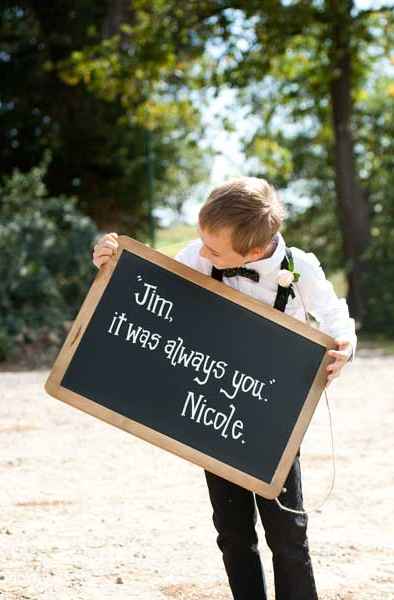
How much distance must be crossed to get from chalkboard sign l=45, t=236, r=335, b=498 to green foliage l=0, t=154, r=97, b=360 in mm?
9103

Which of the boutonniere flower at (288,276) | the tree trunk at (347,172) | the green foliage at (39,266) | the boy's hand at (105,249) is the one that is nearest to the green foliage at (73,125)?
the tree trunk at (347,172)

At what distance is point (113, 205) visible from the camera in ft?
80.4

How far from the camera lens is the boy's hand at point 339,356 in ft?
9.77

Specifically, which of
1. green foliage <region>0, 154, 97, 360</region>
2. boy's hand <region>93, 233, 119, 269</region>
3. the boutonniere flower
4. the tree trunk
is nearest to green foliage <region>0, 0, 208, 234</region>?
the tree trunk

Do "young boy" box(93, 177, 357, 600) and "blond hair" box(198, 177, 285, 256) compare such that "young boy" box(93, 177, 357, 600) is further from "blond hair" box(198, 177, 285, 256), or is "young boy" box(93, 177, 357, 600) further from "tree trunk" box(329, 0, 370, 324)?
"tree trunk" box(329, 0, 370, 324)

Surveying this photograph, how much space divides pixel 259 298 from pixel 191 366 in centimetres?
30

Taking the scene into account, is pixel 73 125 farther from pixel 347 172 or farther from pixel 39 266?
pixel 39 266

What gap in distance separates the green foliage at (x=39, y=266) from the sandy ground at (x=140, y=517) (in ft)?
15.0

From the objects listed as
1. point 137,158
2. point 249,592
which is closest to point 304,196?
point 137,158

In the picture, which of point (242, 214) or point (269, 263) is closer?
point (242, 214)

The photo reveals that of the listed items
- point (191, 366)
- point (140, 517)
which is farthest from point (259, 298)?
point (140, 517)

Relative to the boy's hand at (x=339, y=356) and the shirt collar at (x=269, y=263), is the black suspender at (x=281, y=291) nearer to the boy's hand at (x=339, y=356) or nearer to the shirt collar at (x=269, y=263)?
the shirt collar at (x=269, y=263)

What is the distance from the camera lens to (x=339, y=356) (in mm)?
2977

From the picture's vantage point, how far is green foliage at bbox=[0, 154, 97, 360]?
12.4 m
